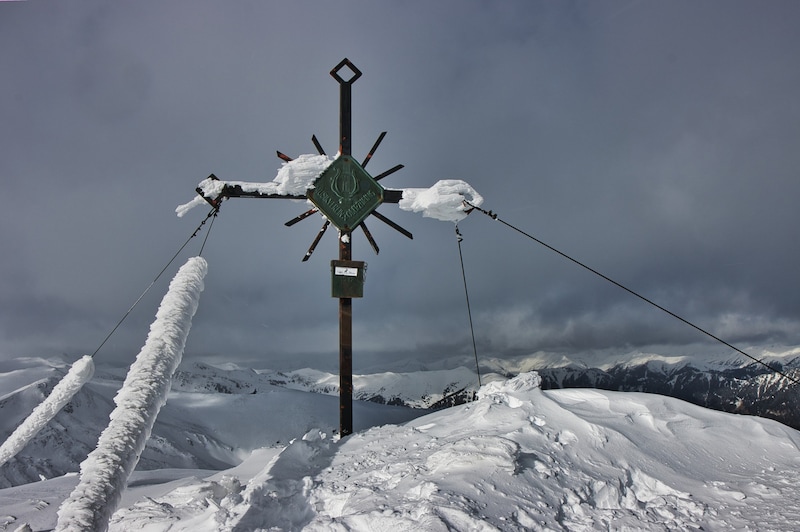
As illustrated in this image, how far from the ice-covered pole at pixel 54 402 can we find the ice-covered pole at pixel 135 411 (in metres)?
2.16

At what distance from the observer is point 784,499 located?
382 centimetres

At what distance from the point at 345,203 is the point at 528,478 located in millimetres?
5131

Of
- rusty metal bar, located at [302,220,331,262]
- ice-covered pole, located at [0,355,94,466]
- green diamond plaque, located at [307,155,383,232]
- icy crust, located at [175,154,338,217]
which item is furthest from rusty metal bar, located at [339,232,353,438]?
ice-covered pole, located at [0,355,94,466]

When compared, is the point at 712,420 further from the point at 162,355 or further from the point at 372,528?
the point at 162,355

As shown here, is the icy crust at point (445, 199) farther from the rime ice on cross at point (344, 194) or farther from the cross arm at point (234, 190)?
the cross arm at point (234, 190)

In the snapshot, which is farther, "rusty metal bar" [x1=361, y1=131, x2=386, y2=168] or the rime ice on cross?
"rusty metal bar" [x1=361, y1=131, x2=386, y2=168]

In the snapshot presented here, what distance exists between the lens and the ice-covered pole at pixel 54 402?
218 inches

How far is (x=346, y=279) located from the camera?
6867mm

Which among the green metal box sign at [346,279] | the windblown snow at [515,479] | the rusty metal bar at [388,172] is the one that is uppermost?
the rusty metal bar at [388,172]

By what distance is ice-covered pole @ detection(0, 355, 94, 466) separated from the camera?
5.54 metres

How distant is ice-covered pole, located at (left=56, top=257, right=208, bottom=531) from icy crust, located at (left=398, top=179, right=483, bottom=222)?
152 inches

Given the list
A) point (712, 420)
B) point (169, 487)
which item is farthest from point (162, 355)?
point (712, 420)

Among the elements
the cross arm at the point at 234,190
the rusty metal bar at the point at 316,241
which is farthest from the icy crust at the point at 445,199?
the cross arm at the point at 234,190

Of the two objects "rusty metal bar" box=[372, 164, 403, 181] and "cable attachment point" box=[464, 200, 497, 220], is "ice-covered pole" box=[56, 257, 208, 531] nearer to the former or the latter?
"rusty metal bar" box=[372, 164, 403, 181]
